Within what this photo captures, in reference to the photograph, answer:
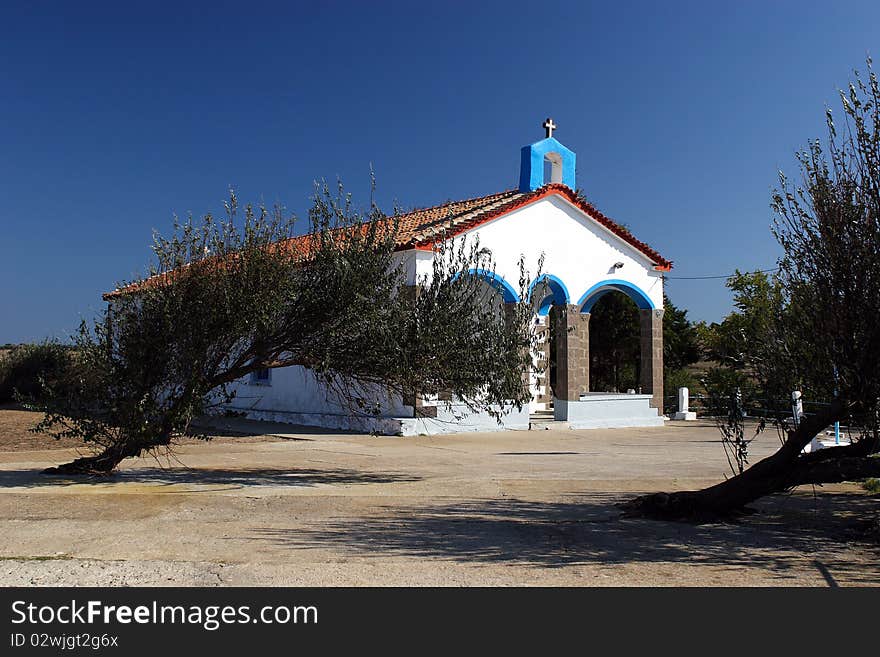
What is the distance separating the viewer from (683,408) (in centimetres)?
2516

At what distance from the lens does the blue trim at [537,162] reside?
21.4 metres

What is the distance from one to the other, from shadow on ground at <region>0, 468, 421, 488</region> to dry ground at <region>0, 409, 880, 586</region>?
0.03 meters

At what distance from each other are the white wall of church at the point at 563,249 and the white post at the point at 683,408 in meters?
4.45

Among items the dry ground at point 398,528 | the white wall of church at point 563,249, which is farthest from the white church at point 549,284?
the dry ground at point 398,528

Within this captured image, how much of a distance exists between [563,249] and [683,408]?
8257mm

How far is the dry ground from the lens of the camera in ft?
18.6

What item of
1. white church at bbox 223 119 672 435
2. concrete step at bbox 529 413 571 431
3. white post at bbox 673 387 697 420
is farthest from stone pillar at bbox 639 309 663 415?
concrete step at bbox 529 413 571 431

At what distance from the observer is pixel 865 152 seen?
21.1 feet

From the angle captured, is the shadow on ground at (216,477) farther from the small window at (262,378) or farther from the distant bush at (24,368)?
the distant bush at (24,368)

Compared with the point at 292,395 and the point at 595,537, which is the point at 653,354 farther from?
the point at 595,537

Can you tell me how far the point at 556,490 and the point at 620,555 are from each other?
3624 millimetres
